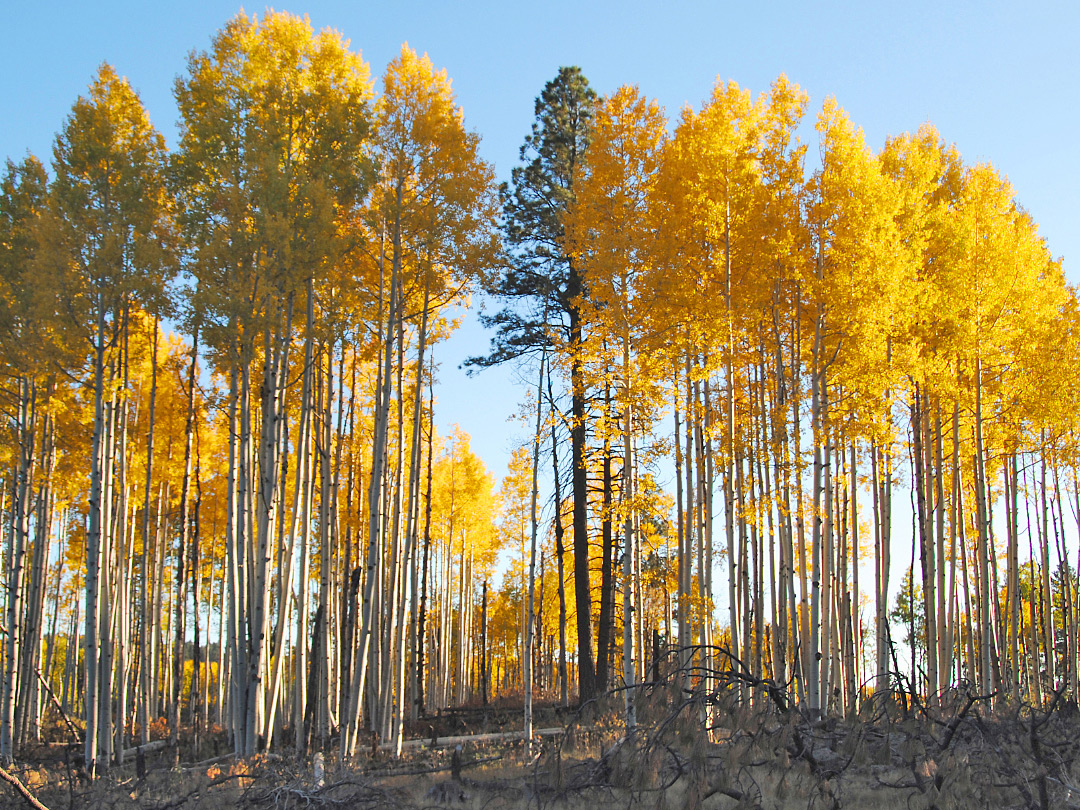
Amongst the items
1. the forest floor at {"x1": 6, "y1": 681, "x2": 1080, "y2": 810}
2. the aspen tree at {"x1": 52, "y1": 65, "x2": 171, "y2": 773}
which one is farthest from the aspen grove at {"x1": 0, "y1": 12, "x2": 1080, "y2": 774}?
the forest floor at {"x1": 6, "y1": 681, "x2": 1080, "y2": 810}

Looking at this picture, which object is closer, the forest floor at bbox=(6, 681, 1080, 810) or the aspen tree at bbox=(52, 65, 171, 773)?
the forest floor at bbox=(6, 681, 1080, 810)

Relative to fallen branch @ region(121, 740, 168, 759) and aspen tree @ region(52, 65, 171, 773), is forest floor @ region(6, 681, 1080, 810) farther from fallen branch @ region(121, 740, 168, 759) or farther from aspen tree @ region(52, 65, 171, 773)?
fallen branch @ region(121, 740, 168, 759)

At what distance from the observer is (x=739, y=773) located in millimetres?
5828

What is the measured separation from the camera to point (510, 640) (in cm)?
3712

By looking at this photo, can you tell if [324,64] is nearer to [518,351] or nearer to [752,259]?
[518,351]

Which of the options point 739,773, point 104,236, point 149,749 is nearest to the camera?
point 739,773

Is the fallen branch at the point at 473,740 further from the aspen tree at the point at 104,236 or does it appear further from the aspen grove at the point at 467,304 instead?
the aspen tree at the point at 104,236

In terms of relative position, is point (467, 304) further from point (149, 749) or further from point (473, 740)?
point (149, 749)

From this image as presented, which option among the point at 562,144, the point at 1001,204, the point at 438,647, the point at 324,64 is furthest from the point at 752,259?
the point at 438,647

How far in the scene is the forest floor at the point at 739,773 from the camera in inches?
220

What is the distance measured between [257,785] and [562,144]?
1246 cm

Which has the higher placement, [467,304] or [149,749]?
[467,304]

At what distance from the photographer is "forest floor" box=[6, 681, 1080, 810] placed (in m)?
5.59

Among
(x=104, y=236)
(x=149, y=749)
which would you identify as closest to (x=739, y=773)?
(x=104, y=236)
